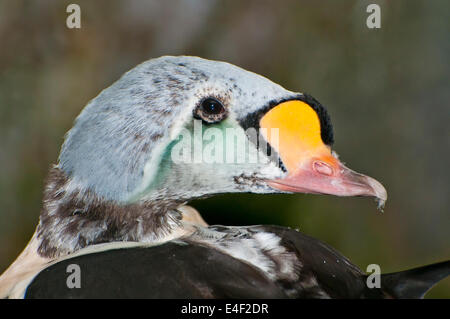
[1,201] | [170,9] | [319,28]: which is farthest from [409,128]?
[1,201]

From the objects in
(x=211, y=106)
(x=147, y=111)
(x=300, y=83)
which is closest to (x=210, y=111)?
(x=211, y=106)

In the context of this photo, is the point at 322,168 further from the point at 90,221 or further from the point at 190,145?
the point at 90,221

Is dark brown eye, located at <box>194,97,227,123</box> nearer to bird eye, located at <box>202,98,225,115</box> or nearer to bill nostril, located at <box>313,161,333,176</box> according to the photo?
bird eye, located at <box>202,98,225,115</box>

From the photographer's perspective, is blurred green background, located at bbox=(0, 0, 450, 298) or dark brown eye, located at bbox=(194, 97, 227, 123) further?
blurred green background, located at bbox=(0, 0, 450, 298)

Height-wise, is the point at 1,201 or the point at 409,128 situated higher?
the point at 409,128

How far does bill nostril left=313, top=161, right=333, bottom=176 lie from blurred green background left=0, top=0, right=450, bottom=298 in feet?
4.46

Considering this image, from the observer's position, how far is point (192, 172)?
1.15m

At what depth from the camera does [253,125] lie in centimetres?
112

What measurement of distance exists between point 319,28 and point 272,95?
160 centimetres

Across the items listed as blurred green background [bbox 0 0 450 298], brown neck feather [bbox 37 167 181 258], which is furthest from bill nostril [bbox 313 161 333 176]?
blurred green background [bbox 0 0 450 298]

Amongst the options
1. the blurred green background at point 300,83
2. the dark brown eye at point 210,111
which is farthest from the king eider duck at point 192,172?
the blurred green background at point 300,83

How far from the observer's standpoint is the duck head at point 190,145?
3.67 ft

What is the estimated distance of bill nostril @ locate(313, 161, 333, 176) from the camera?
3.73 feet
